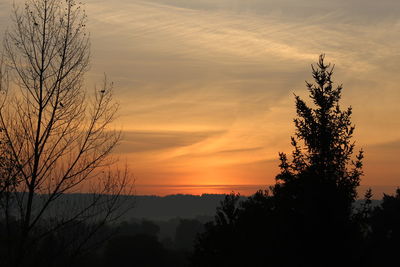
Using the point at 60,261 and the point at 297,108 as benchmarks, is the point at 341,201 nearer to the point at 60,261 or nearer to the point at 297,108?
the point at 297,108

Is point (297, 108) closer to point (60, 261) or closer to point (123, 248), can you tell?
point (60, 261)

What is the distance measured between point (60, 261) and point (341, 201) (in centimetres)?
1186

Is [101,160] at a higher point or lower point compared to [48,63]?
lower

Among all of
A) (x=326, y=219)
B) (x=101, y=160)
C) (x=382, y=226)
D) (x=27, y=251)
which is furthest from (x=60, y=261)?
(x=382, y=226)

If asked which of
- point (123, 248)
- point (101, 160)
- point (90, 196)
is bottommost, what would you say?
point (123, 248)

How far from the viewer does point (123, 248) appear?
72.6m

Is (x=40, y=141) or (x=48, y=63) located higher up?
(x=48, y=63)

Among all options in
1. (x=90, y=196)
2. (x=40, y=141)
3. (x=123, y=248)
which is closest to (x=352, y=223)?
(x=90, y=196)

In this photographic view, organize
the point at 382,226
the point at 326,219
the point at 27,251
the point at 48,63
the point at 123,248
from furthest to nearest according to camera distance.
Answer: the point at 123,248 < the point at 382,226 < the point at 326,219 < the point at 48,63 < the point at 27,251

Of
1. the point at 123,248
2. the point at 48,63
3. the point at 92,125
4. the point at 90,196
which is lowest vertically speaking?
the point at 123,248

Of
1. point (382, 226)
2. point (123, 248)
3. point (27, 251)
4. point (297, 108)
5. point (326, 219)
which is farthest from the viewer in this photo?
point (123, 248)

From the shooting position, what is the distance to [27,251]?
33.0 ft

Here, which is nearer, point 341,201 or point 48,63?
point 48,63

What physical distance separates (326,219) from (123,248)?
189 feet
